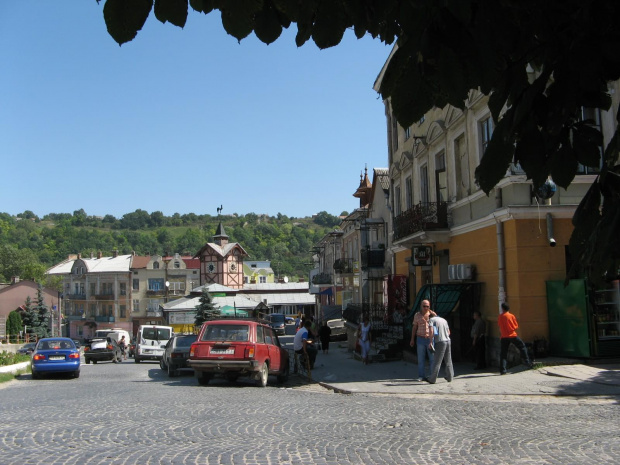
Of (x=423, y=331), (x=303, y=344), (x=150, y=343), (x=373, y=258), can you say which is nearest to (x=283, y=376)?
(x=303, y=344)

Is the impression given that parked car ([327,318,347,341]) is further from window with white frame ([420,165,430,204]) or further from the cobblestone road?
the cobblestone road

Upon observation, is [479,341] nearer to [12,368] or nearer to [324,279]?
[12,368]

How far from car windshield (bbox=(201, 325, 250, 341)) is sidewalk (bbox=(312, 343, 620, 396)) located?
2477 mm

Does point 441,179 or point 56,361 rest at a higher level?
point 441,179

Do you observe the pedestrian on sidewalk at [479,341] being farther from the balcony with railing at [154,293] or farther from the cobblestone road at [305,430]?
the balcony with railing at [154,293]

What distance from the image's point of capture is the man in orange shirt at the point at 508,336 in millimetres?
14531

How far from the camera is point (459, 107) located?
2807 mm

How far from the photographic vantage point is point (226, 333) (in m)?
16.4

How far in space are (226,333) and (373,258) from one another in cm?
1606

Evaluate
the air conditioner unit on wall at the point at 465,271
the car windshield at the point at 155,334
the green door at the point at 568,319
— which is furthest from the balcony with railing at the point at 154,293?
the green door at the point at 568,319

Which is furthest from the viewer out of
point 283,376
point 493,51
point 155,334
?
point 155,334

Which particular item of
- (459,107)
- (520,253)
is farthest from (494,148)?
(520,253)

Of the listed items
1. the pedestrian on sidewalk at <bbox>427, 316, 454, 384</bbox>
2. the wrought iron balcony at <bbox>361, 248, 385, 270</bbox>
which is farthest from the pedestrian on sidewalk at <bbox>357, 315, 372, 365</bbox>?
the wrought iron balcony at <bbox>361, 248, 385, 270</bbox>

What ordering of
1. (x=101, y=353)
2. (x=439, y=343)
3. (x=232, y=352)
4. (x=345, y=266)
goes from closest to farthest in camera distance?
(x=439, y=343)
(x=232, y=352)
(x=101, y=353)
(x=345, y=266)
